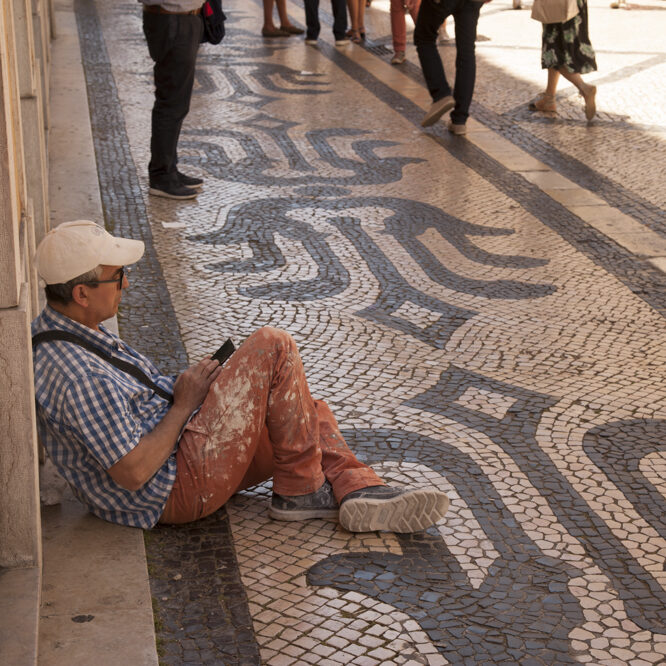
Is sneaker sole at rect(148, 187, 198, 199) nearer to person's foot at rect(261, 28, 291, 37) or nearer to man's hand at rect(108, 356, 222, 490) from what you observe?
man's hand at rect(108, 356, 222, 490)

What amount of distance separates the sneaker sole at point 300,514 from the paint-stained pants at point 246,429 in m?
0.06

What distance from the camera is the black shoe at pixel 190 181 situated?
655 centimetres

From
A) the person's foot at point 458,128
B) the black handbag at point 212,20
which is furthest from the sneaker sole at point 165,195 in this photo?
the person's foot at point 458,128

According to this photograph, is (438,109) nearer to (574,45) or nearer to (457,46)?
(457,46)

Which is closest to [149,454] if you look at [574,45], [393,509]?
[393,509]

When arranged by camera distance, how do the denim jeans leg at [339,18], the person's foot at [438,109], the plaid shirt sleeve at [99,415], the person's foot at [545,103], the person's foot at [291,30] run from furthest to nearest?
the person's foot at [291,30] → the denim jeans leg at [339,18] → the person's foot at [545,103] → the person's foot at [438,109] → the plaid shirt sleeve at [99,415]

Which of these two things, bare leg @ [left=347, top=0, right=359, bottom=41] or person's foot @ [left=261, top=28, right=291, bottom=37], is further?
person's foot @ [left=261, top=28, right=291, bottom=37]

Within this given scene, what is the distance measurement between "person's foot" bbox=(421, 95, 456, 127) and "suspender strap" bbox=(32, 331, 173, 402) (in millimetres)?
5139

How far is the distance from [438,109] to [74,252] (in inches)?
213

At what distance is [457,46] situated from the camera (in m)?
7.82

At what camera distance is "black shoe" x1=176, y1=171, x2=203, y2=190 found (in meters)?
6.55

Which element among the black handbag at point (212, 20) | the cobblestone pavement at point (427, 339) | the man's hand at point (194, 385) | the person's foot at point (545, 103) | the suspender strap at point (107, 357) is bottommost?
the cobblestone pavement at point (427, 339)

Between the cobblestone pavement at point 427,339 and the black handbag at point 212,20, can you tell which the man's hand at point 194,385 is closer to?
the cobblestone pavement at point 427,339

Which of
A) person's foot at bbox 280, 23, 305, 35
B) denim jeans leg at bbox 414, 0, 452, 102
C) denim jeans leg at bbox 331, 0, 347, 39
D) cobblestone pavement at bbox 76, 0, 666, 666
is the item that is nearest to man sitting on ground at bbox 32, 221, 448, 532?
cobblestone pavement at bbox 76, 0, 666, 666
